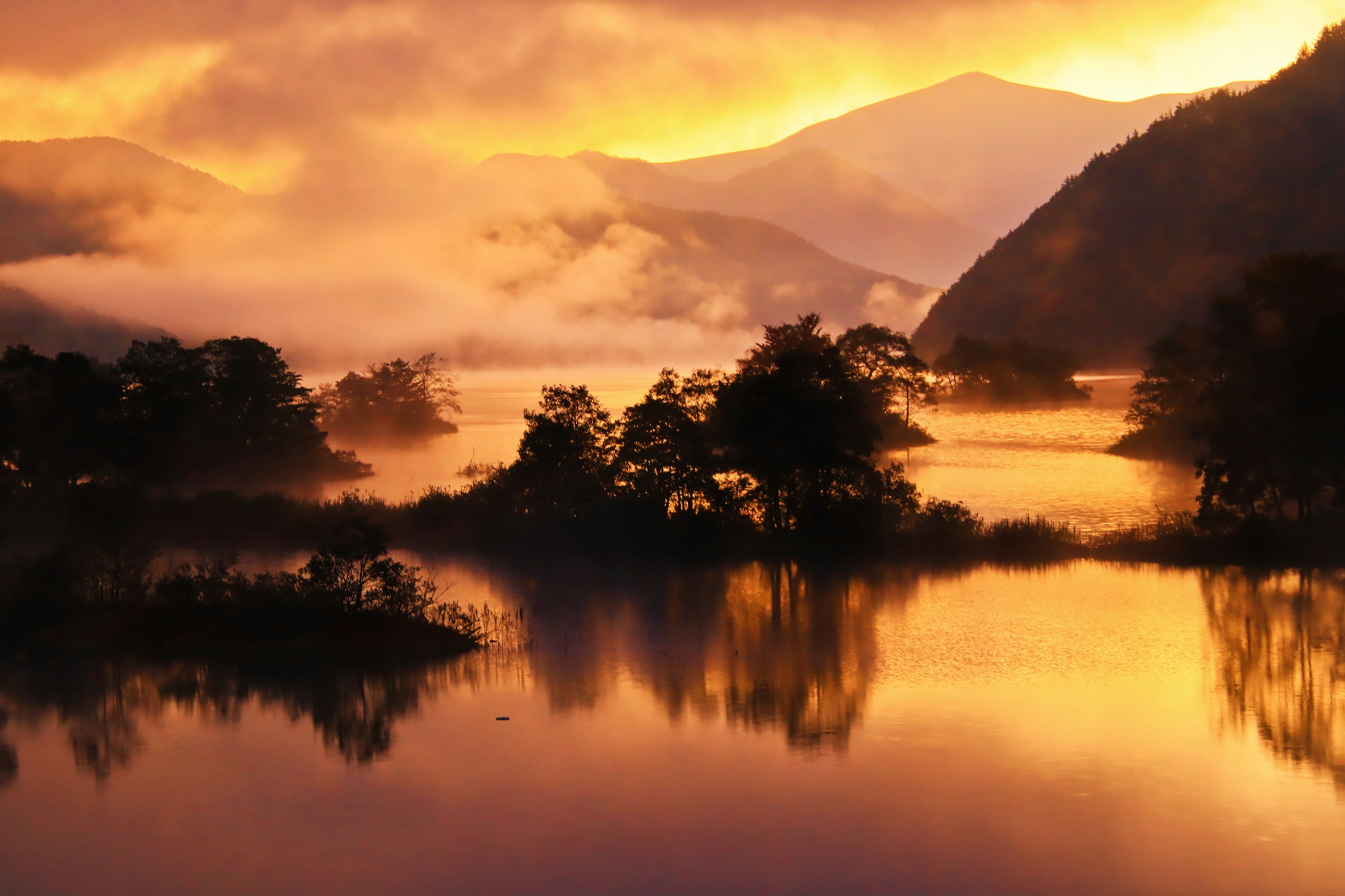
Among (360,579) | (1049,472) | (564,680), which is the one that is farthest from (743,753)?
(1049,472)

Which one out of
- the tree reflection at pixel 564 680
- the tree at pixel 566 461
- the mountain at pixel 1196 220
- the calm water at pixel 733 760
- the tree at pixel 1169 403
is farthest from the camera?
the mountain at pixel 1196 220

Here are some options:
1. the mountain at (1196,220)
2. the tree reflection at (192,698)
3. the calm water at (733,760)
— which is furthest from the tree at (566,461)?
the mountain at (1196,220)

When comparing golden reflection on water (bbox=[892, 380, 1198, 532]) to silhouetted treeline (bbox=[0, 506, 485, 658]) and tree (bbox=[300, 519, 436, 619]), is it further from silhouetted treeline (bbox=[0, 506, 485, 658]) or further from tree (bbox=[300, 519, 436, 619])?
silhouetted treeline (bbox=[0, 506, 485, 658])

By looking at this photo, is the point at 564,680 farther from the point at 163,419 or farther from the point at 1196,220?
the point at 1196,220

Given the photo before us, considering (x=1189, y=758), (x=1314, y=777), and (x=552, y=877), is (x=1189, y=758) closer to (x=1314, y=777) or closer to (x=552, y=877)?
(x=1314, y=777)


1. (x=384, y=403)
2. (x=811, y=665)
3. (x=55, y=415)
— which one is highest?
(x=384, y=403)

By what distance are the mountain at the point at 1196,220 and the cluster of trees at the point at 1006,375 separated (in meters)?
47.6

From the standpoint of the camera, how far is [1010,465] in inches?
2820

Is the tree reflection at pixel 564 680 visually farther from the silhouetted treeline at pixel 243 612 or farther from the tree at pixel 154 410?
the tree at pixel 154 410

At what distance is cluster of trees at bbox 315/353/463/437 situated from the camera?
95.4 meters

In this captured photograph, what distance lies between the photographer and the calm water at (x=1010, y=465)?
5322 cm

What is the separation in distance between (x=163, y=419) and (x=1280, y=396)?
43.7 meters

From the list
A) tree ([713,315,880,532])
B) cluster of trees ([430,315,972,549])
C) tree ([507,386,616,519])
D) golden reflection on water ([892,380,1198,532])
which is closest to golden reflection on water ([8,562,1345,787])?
cluster of trees ([430,315,972,549])

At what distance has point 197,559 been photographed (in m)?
40.4
